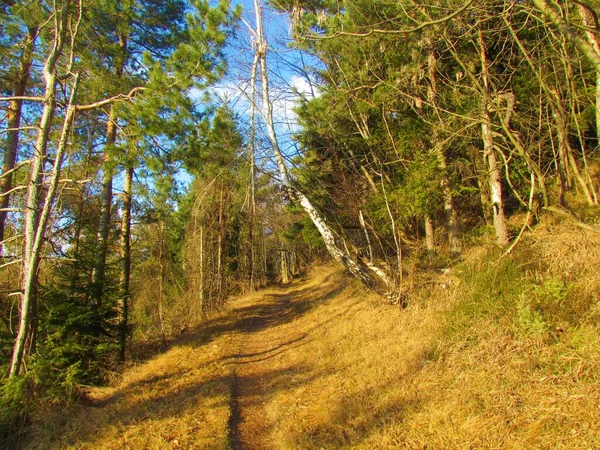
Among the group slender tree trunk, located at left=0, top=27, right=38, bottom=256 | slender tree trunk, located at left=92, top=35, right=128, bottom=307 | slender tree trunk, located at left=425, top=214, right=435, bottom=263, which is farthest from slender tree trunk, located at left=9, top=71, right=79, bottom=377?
slender tree trunk, located at left=425, top=214, right=435, bottom=263

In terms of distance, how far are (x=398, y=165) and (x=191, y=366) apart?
7788 millimetres

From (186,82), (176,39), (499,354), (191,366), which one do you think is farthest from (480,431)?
(176,39)

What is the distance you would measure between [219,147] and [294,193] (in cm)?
200

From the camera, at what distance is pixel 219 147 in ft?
27.5

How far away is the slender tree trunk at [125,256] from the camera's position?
26.6 feet

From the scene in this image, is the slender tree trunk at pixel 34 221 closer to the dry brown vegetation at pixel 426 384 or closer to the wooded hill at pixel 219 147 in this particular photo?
the wooded hill at pixel 219 147

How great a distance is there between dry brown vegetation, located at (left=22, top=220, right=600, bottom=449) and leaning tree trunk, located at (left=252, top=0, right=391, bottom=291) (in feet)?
4.09

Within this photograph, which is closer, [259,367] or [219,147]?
[259,367]

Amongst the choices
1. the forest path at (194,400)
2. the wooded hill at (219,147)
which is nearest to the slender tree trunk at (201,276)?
the wooded hill at (219,147)

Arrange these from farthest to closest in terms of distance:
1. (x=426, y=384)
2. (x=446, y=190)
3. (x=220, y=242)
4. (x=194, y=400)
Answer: (x=220, y=242) < (x=446, y=190) < (x=194, y=400) < (x=426, y=384)

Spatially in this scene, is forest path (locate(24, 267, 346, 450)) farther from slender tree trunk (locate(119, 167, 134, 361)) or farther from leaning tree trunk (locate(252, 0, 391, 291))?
leaning tree trunk (locate(252, 0, 391, 291))

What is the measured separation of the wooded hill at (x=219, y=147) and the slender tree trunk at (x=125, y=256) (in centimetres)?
5

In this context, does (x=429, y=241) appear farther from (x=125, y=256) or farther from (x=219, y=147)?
(x=125, y=256)

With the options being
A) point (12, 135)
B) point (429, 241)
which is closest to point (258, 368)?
point (429, 241)
